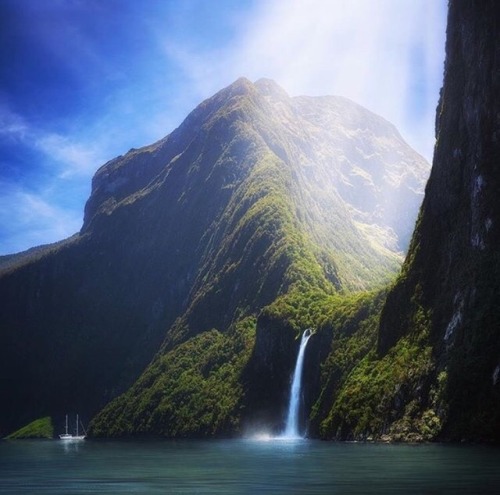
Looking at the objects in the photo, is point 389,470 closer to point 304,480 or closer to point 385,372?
point 304,480

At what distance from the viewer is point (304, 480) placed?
43281 mm

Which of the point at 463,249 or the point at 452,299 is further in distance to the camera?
the point at 463,249

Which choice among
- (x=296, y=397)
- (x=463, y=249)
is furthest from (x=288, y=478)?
(x=296, y=397)

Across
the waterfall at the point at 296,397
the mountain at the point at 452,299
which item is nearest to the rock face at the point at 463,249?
the mountain at the point at 452,299

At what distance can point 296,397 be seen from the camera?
545 feet

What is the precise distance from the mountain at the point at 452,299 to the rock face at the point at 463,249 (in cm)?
20

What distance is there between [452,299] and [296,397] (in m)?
60.4

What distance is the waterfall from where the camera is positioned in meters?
160

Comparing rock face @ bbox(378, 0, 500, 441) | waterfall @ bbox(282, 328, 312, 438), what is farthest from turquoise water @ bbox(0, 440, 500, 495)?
waterfall @ bbox(282, 328, 312, 438)

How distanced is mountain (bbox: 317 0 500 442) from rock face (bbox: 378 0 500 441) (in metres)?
0.20

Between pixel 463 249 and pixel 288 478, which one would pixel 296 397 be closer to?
pixel 463 249

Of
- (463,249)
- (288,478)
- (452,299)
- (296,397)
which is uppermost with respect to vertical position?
(463,249)

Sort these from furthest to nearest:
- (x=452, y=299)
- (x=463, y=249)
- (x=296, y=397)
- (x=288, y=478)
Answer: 1. (x=296, y=397)
2. (x=463, y=249)
3. (x=452, y=299)
4. (x=288, y=478)

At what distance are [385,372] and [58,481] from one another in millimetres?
91804
